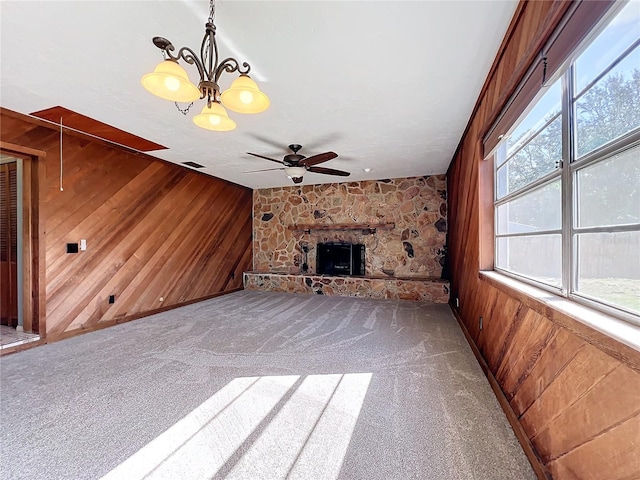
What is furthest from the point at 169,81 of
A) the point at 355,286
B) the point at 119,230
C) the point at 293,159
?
the point at 355,286

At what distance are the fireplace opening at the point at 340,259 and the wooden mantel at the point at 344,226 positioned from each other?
0.39 meters

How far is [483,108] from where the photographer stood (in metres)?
2.58

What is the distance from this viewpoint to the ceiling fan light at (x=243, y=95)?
1.59 meters

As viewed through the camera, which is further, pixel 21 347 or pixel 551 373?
pixel 21 347

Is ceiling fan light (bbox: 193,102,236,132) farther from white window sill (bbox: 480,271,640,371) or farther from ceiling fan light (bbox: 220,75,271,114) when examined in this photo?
white window sill (bbox: 480,271,640,371)

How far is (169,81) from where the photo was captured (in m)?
1.43

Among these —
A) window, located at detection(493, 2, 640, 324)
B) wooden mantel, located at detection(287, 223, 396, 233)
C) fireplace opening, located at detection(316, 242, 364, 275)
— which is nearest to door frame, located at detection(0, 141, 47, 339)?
wooden mantel, located at detection(287, 223, 396, 233)

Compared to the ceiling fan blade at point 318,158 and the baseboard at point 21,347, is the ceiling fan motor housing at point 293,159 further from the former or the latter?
the baseboard at point 21,347

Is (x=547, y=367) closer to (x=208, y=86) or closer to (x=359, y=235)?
(x=208, y=86)

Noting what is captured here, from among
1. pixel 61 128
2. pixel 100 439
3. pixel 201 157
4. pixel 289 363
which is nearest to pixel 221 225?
pixel 201 157

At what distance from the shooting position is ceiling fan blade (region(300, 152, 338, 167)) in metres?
3.57

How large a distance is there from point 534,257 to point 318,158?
2.59m

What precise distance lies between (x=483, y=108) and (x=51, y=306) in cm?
514

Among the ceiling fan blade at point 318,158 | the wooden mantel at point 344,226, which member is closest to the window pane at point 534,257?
the ceiling fan blade at point 318,158
